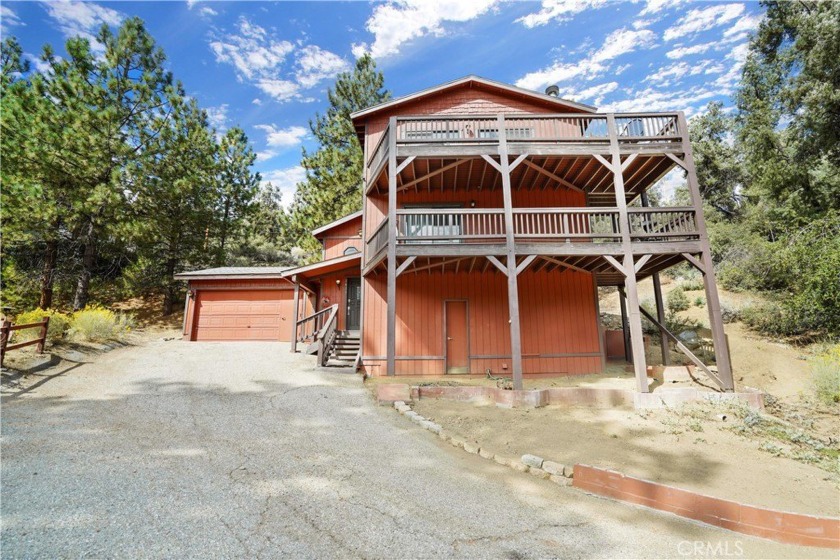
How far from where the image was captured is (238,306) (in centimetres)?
1636

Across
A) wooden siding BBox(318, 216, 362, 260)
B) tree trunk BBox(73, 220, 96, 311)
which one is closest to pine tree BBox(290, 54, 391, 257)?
wooden siding BBox(318, 216, 362, 260)

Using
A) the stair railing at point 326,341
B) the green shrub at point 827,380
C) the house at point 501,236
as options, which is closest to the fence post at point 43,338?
the house at point 501,236

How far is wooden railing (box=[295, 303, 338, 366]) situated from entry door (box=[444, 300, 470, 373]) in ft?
12.6

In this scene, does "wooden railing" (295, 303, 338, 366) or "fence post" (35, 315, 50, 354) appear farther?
"wooden railing" (295, 303, 338, 366)

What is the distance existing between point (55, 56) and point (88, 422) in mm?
17539

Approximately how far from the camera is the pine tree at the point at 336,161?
20844 mm

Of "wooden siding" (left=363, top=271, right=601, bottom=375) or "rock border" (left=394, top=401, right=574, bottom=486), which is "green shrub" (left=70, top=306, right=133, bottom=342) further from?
"rock border" (left=394, top=401, right=574, bottom=486)

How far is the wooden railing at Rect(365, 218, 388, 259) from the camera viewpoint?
32.2 feet

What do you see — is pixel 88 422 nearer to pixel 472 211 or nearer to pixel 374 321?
pixel 374 321

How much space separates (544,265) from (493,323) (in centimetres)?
243

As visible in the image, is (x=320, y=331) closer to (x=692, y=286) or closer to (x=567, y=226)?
(x=567, y=226)

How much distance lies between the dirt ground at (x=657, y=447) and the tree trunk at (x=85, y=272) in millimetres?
18073

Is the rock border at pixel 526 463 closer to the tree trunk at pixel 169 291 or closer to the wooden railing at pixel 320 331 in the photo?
the wooden railing at pixel 320 331

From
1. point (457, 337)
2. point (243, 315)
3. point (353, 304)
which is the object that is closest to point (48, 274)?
point (243, 315)
